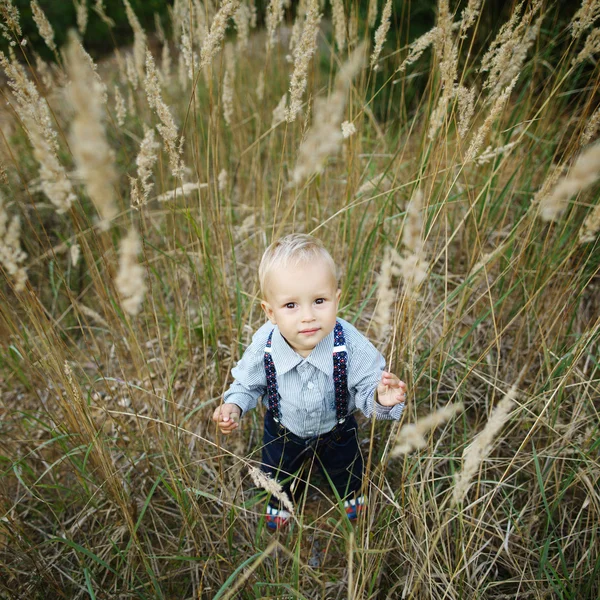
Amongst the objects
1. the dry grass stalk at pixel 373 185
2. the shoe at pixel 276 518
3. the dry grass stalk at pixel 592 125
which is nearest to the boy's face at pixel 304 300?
the dry grass stalk at pixel 373 185

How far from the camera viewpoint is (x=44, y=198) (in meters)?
3.08

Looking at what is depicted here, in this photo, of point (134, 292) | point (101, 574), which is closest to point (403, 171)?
point (134, 292)

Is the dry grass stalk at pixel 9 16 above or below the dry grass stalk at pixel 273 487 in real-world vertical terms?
above

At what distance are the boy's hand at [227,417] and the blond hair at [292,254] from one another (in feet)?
1.23

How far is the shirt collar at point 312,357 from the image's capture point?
1.34 m

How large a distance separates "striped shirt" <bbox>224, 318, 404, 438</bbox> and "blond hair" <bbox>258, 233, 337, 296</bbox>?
223 mm

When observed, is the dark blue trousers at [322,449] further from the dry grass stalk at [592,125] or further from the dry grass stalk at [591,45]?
the dry grass stalk at [591,45]

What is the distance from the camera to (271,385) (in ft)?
4.69

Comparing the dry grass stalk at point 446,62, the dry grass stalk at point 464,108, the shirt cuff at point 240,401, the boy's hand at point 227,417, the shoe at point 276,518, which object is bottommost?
the shoe at point 276,518

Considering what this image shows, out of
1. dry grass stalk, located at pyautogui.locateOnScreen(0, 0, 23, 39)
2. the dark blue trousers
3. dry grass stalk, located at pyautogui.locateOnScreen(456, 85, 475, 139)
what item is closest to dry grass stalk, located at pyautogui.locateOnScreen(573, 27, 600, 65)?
dry grass stalk, located at pyautogui.locateOnScreen(456, 85, 475, 139)

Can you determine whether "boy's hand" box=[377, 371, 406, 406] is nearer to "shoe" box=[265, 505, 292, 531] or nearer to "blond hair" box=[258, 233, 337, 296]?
"blond hair" box=[258, 233, 337, 296]

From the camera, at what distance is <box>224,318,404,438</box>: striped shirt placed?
1344mm

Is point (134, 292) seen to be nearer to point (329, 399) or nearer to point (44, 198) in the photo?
point (329, 399)

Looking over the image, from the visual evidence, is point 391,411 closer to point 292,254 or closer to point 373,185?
point 292,254
